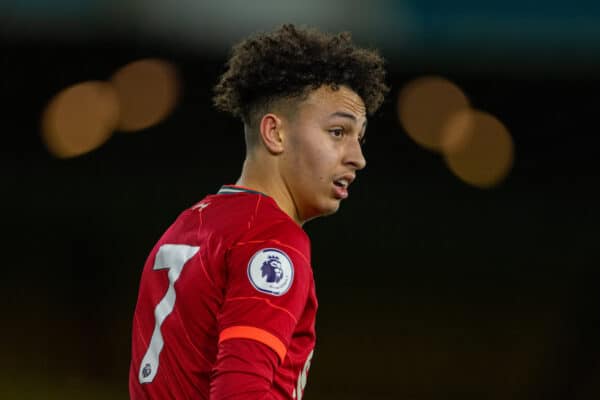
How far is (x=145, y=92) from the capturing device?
761cm

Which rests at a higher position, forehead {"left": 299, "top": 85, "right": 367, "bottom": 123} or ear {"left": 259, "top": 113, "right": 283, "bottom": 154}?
forehead {"left": 299, "top": 85, "right": 367, "bottom": 123}

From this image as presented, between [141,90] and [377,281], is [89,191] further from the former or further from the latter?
[377,281]

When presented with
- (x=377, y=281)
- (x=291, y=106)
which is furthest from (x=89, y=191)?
(x=291, y=106)

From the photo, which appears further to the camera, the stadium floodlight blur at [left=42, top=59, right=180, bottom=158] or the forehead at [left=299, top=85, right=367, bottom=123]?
the stadium floodlight blur at [left=42, top=59, right=180, bottom=158]

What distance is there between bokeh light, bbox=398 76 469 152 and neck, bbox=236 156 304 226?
208 inches

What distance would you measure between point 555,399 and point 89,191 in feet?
15.3

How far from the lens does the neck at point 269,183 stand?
7.58 feet

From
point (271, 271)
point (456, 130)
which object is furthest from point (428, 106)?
point (271, 271)

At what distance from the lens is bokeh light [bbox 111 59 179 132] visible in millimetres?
7379

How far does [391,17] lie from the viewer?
812cm

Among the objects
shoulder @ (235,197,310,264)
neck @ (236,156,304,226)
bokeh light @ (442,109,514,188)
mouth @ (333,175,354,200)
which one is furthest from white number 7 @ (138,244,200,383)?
bokeh light @ (442,109,514,188)

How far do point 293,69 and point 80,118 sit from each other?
18.7 feet

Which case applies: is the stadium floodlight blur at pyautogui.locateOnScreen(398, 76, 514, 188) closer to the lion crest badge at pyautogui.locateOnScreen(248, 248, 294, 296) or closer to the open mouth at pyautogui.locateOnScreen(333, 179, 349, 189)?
the open mouth at pyautogui.locateOnScreen(333, 179, 349, 189)

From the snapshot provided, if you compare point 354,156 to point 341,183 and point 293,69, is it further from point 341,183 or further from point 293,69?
point 293,69
